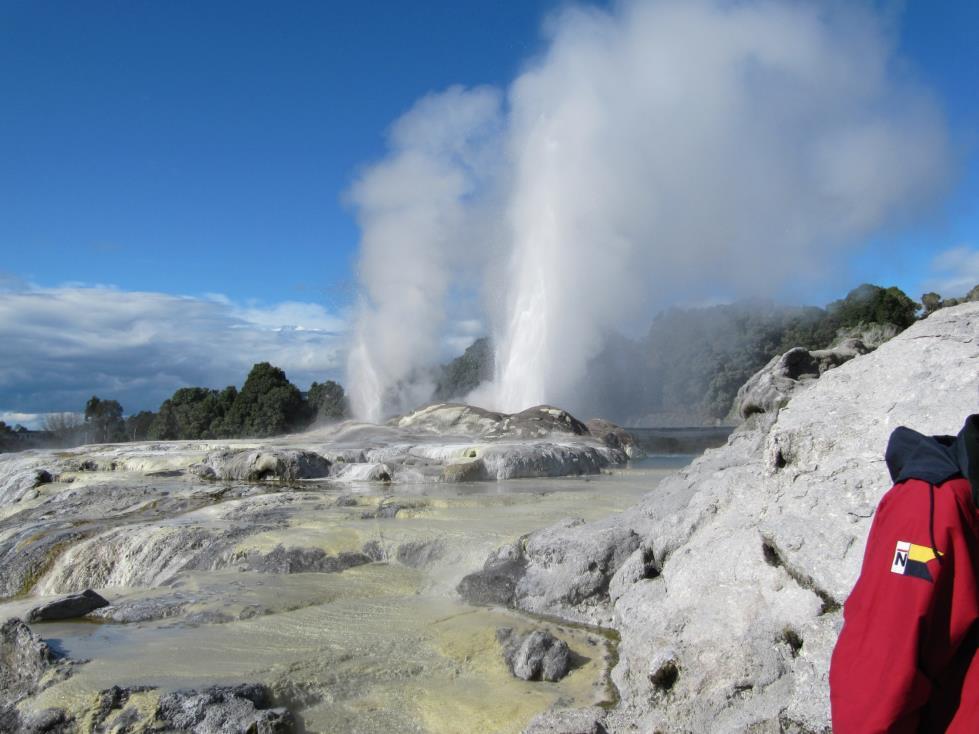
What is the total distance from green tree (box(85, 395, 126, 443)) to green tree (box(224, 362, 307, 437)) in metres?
15.8

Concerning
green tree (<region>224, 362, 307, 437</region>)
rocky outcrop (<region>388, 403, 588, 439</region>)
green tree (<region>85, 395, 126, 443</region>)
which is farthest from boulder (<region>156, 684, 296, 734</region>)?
green tree (<region>85, 395, 126, 443</region>)

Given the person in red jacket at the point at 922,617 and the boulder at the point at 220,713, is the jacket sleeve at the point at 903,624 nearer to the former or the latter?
the person in red jacket at the point at 922,617

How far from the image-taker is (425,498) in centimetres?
1306

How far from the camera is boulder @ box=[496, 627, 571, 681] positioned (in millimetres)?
6027

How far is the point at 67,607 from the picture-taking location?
26.4 ft

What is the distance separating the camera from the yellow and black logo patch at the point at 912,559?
204 centimetres

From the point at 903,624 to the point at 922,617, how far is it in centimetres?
5

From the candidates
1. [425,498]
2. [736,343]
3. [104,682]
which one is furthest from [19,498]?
[736,343]

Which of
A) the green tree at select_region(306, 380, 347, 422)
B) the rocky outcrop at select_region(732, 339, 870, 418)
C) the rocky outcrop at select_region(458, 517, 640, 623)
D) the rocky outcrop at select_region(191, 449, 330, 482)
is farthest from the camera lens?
the green tree at select_region(306, 380, 347, 422)

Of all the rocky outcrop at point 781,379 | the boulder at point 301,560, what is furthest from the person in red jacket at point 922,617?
the boulder at point 301,560

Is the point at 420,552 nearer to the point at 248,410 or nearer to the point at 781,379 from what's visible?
the point at 781,379

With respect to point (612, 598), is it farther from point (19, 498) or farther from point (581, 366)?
point (581, 366)

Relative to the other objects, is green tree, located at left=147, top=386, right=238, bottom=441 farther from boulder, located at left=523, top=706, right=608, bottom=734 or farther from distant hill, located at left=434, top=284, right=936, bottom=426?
boulder, located at left=523, top=706, right=608, bottom=734

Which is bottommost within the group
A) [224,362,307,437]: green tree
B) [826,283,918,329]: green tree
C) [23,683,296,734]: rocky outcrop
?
[23,683,296,734]: rocky outcrop
